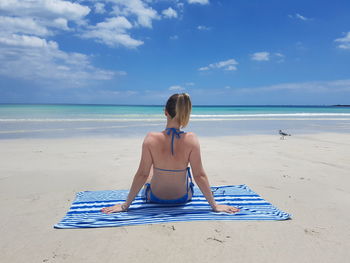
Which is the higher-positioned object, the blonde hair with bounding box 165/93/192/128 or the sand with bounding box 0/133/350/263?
the blonde hair with bounding box 165/93/192/128

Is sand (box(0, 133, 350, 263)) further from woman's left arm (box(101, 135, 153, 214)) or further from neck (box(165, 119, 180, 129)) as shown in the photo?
neck (box(165, 119, 180, 129))

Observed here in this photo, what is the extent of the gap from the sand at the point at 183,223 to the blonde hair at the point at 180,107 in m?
1.16

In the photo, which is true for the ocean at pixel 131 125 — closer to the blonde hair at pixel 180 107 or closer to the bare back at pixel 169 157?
the bare back at pixel 169 157

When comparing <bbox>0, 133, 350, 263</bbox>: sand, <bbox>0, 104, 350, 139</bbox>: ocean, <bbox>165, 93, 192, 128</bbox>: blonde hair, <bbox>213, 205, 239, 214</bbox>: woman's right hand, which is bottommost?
<bbox>0, 133, 350, 263</bbox>: sand

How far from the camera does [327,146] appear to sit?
8656 mm

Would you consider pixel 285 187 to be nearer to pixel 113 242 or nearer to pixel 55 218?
pixel 113 242

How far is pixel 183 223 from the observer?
3080mm

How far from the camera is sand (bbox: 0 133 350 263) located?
2510mm

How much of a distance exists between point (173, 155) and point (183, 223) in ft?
2.47

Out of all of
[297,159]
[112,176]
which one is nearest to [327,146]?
[297,159]

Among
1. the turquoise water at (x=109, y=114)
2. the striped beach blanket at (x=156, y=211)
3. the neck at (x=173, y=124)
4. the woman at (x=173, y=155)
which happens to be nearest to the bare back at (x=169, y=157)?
the woman at (x=173, y=155)

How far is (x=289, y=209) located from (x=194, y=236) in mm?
1512

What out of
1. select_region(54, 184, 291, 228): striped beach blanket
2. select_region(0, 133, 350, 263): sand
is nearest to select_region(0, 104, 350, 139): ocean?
select_region(0, 133, 350, 263): sand

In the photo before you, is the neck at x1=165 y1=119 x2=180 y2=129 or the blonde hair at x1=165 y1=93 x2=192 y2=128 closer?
the blonde hair at x1=165 y1=93 x2=192 y2=128
